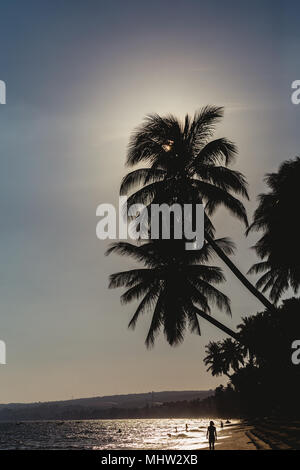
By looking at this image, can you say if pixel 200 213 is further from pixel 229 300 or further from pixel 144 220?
pixel 229 300

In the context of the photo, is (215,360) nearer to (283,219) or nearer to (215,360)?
(215,360)

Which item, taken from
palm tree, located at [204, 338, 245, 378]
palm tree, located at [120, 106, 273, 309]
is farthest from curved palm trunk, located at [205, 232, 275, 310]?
palm tree, located at [204, 338, 245, 378]

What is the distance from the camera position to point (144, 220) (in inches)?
1024

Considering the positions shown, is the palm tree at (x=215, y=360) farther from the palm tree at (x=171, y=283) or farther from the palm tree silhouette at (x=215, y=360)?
the palm tree at (x=171, y=283)

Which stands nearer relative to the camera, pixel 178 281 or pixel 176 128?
pixel 176 128

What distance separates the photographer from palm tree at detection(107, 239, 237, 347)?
29.0 meters

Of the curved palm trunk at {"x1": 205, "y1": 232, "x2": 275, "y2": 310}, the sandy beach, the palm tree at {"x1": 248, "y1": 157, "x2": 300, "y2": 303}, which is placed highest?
the palm tree at {"x1": 248, "y1": 157, "x2": 300, "y2": 303}

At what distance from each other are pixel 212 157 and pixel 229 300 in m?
9.38

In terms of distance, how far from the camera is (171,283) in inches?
1155

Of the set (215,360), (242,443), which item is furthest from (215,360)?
(242,443)

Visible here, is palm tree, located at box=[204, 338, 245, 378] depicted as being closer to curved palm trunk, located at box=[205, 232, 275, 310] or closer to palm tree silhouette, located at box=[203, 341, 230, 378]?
palm tree silhouette, located at box=[203, 341, 230, 378]

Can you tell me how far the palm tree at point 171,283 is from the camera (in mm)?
29016

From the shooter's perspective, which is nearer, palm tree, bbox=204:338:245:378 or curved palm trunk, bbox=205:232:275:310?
curved palm trunk, bbox=205:232:275:310
